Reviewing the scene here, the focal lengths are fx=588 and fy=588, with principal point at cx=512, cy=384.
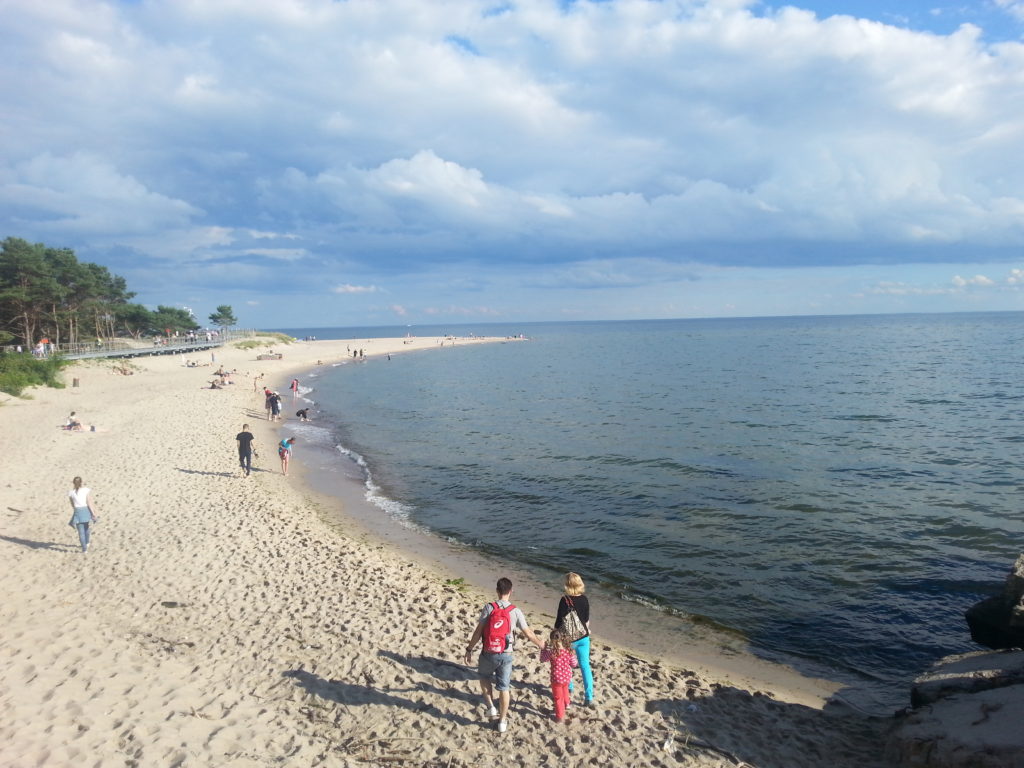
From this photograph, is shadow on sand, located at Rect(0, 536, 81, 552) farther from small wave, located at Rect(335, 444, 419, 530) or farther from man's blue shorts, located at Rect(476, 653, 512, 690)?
man's blue shorts, located at Rect(476, 653, 512, 690)

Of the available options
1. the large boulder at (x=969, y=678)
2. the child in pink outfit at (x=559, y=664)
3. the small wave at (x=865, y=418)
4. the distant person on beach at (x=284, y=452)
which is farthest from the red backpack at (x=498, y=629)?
the small wave at (x=865, y=418)

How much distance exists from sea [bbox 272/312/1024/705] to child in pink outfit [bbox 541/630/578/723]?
5.30 m

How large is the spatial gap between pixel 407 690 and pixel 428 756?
4.72 ft

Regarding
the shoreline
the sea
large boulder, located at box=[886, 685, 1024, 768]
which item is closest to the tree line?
the sea

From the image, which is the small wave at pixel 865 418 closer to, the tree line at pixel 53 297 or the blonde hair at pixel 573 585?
the blonde hair at pixel 573 585

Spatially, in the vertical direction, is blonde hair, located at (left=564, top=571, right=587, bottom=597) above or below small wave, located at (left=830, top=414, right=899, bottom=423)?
above

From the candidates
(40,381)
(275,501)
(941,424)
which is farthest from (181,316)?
(941,424)

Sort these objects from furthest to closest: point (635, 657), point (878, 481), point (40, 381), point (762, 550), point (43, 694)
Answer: point (40, 381) → point (878, 481) → point (762, 550) → point (635, 657) → point (43, 694)

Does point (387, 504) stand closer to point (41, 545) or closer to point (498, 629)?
point (41, 545)

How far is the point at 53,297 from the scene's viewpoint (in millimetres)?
55438

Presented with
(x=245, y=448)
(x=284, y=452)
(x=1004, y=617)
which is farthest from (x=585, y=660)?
(x=284, y=452)

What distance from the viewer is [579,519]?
18.2m

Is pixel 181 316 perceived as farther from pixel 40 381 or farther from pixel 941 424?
pixel 941 424

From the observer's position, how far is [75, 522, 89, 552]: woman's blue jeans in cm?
1342
